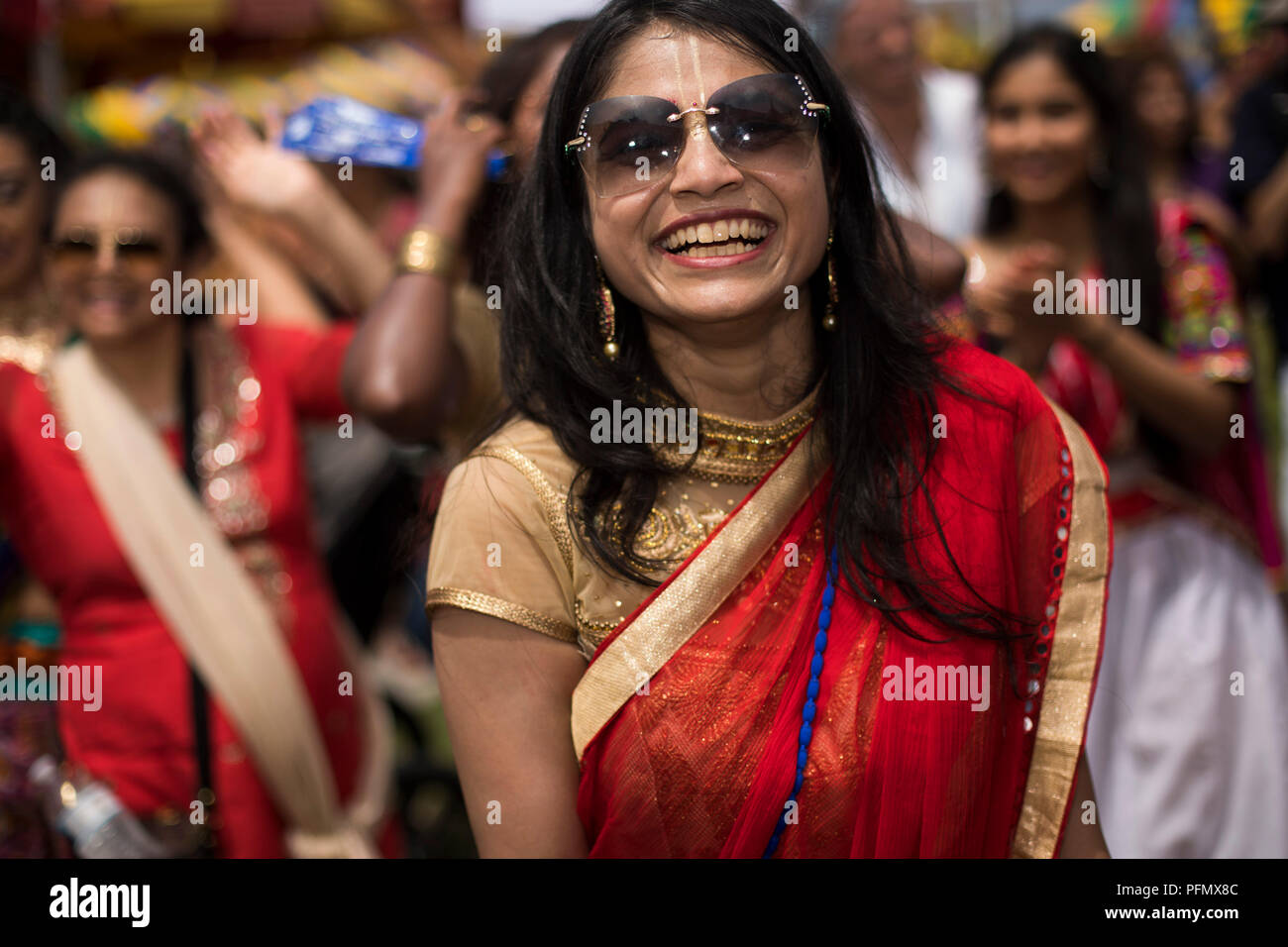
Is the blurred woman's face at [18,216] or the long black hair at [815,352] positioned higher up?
the blurred woman's face at [18,216]

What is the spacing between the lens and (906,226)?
2453 mm

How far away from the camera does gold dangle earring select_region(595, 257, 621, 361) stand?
188 centimetres

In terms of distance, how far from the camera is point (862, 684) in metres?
1.75

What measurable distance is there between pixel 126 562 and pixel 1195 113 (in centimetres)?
394

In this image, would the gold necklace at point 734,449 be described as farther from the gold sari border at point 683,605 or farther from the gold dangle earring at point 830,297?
the gold dangle earring at point 830,297

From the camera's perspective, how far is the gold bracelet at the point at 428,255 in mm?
2598

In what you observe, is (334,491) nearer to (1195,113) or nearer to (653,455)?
(653,455)

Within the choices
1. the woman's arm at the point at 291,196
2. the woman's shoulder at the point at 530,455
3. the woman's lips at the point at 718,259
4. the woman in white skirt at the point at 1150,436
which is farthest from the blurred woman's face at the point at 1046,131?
the woman's shoulder at the point at 530,455

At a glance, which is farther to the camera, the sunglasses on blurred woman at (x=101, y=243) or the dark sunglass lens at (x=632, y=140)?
the sunglasses on blurred woman at (x=101, y=243)

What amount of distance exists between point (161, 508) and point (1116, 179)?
2.28m

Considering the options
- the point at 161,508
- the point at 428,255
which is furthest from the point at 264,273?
the point at 428,255

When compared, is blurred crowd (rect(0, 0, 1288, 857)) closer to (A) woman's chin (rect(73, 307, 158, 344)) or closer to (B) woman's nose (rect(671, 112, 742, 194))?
(A) woman's chin (rect(73, 307, 158, 344))

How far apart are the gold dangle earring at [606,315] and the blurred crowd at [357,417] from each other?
0.69 metres

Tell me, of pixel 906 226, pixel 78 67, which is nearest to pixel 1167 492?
pixel 906 226
